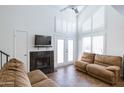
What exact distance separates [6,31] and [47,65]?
92.8 inches

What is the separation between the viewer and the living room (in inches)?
178

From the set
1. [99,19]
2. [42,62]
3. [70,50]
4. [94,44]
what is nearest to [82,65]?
[94,44]

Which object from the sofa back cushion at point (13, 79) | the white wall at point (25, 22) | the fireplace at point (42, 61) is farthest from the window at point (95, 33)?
the sofa back cushion at point (13, 79)

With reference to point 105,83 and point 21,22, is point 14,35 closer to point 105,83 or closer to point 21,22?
point 21,22

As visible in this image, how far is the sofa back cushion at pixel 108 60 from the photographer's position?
14.9ft

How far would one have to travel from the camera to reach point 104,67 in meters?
4.54

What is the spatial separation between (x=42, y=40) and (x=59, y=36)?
4.51ft

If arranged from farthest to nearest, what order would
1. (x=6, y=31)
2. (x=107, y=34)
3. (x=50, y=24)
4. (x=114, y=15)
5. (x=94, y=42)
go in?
(x=94, y=42) < (x=50, y=24) < (x=107, y=34) < (x=114, y=15) < (x=6, y=31)

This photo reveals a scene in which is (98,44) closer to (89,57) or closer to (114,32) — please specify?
(89,57)

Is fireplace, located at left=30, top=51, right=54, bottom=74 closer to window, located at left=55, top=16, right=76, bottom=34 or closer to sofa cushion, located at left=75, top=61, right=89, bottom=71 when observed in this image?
sofa cushion, located at left=75, top=61, right=89, bottom=71

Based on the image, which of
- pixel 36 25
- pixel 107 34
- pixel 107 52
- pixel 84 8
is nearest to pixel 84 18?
pixel 84 8

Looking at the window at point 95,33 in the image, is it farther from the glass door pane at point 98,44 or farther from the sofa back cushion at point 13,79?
the sofa back cushion at point 13,79

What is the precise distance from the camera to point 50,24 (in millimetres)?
6141

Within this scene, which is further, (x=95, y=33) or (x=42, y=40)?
(x=95, y=33)
